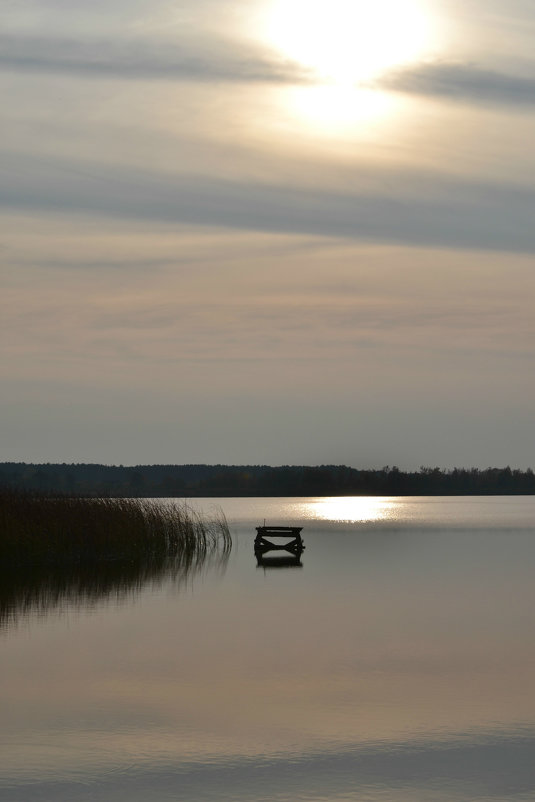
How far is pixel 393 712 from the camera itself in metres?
11.4

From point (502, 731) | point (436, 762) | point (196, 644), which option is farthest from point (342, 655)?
point (436, 762)

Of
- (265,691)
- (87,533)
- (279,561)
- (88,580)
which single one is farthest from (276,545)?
(265,691)

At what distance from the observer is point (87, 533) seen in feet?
94.1

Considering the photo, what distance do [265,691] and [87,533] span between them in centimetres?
1670

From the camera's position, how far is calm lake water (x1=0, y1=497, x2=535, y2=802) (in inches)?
350

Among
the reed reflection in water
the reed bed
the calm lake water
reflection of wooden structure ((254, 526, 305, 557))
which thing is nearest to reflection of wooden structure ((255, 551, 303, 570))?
Result: reflection of wooden structure ((254, 526, 305, 557))

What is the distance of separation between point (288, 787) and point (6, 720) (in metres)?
3.51

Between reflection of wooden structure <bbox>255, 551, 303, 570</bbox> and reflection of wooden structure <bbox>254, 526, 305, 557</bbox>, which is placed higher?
reflection of wooden structure <bbox>254, 526, 305, 557</bbox>

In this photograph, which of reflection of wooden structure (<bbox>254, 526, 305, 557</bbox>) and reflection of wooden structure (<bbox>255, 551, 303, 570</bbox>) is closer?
reflection of wooden structure (<bbox>255, 551, 303, 570</bbox>)

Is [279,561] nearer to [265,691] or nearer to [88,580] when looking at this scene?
[88,580]

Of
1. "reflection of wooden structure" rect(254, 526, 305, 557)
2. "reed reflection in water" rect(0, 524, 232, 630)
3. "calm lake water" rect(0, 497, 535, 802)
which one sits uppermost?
"reflection of wooden structure" rect(254, 526, 305, 557)

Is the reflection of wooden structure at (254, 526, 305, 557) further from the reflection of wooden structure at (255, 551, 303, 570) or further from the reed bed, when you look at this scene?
the reed bed

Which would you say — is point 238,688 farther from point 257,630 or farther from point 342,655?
point 257,630

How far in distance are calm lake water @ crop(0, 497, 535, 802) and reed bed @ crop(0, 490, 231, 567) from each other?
2.47 meters
